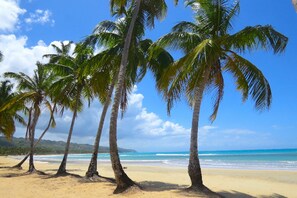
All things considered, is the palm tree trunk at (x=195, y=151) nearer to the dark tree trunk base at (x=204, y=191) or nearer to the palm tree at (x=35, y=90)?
the dark tree trunk base at (x=204, y=191)

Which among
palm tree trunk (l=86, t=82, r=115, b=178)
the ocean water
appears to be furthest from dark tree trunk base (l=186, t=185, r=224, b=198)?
the ocean water

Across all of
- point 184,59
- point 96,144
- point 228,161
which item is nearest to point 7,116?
point 96,144

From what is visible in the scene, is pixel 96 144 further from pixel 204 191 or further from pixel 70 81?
pixel 204 191

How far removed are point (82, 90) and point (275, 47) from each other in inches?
440

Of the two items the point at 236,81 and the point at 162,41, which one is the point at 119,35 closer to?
the point at 162,41

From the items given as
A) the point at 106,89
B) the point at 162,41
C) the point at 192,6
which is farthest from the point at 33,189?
the point at 192,6

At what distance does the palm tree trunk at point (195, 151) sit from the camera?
9273 mm

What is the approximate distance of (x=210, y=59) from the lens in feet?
31.0

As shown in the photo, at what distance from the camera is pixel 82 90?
58.4 feet

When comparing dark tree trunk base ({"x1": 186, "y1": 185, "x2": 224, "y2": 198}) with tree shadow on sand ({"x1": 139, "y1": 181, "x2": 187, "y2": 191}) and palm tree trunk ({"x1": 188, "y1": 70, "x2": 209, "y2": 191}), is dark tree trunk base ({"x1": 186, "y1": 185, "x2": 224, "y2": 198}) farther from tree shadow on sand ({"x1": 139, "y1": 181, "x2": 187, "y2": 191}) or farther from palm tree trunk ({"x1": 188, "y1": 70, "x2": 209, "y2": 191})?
tree shadow on sand ({"x1": 139, "y1": 181, "x2": 187, "y2": 191})

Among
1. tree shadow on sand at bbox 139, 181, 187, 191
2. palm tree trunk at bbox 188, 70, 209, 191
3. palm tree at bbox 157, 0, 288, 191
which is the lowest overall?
tree shadow on sand at bbox 139, 181, 187, 191

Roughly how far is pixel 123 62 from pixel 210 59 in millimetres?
3064

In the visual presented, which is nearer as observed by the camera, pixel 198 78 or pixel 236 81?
pixel 198 78

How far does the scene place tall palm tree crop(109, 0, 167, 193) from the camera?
33.1 feet
